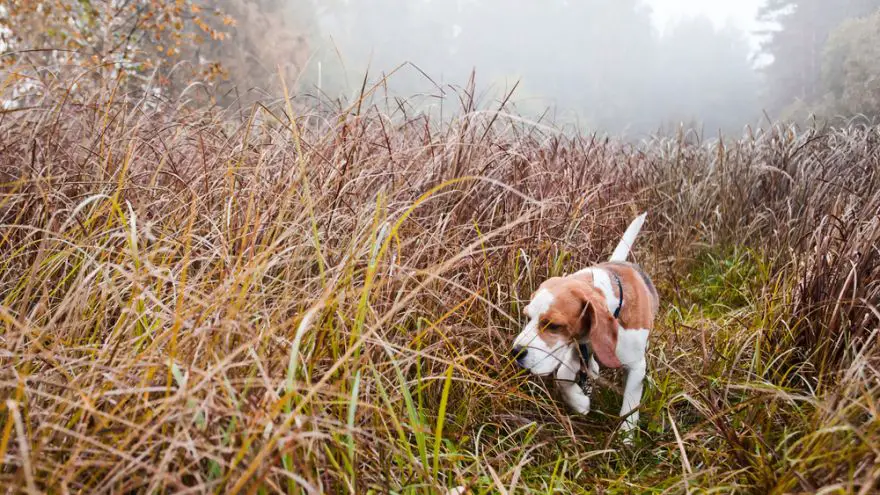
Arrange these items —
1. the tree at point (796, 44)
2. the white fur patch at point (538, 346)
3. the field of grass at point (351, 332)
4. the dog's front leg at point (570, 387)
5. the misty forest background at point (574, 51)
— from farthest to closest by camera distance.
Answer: the tree at point (796, 44) → the misty forest background at point (574, 51) → the dog's front leg at point (570, 387) → the white fur patch at point (538, 346) → the field of grass at point (351, 332)

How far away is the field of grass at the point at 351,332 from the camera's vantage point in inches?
50.1

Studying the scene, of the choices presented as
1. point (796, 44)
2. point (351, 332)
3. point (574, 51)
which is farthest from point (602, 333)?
point (574, 51)

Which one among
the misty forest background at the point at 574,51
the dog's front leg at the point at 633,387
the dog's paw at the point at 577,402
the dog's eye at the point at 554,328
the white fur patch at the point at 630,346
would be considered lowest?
the dog's paw at the point at 577,402

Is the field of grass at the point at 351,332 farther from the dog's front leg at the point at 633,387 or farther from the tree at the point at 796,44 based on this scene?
the tree at the point at 796,44

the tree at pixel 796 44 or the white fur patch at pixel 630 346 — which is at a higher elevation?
the tree at pixel 796 44

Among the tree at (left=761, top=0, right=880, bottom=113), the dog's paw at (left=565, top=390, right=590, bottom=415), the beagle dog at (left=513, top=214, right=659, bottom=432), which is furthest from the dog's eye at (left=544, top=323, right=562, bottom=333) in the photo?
the tree at (left=761, top=0, right=880, bottom=113)

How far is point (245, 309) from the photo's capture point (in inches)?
61.0

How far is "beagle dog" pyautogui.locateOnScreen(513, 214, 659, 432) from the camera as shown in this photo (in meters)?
2.29

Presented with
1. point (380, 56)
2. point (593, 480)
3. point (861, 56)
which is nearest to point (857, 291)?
point (593, 480)

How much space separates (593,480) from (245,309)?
4.24 ft

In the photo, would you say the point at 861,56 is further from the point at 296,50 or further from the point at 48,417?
the point at 48,417

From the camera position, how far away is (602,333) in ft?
7.55

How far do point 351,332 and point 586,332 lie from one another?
1.13 metres

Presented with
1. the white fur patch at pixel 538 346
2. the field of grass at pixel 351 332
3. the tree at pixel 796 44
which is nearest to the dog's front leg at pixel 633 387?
the field of grass at pixel 351 332
